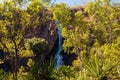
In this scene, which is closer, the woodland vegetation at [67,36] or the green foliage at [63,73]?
the woodland vegetation at [67,36]

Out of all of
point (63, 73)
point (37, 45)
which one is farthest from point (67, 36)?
point (37, 45)

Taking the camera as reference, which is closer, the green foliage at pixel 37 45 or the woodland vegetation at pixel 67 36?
the woodland vegetation at pixel 67 36

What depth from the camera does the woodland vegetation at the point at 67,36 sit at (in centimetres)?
1620

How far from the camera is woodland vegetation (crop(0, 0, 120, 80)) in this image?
16.2 meters

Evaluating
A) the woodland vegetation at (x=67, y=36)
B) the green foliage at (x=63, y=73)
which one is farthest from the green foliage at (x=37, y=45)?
the green foliage at (x=63, y=73)

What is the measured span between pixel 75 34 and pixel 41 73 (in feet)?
43.5

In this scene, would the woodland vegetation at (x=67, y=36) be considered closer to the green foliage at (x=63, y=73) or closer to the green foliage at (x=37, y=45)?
the green foliage at (x=63, y=73)

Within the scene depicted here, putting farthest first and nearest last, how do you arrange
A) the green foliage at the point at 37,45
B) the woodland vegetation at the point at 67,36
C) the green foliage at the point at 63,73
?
the green foliage at the point at 37,45 → the green foliage at the point at 63,73 → the woodland vegetation at the point at 67,36

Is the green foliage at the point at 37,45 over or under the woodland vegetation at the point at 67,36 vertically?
under

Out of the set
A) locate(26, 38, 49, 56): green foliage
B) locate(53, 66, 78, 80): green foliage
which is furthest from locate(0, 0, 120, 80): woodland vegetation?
locate(26, 38, 49, 56): green foliage

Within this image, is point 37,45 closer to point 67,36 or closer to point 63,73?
point 67,36

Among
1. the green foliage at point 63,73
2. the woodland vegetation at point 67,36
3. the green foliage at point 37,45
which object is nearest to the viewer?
the woodland vegetation at point 67,36

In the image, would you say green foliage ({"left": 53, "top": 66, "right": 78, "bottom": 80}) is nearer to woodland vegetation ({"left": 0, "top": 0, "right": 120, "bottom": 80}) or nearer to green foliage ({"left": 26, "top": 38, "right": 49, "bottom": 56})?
woodland vegetation ({"left": 0, "top": 0, "right": 120, "bottom": 80})

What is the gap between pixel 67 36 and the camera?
97.1 ft
